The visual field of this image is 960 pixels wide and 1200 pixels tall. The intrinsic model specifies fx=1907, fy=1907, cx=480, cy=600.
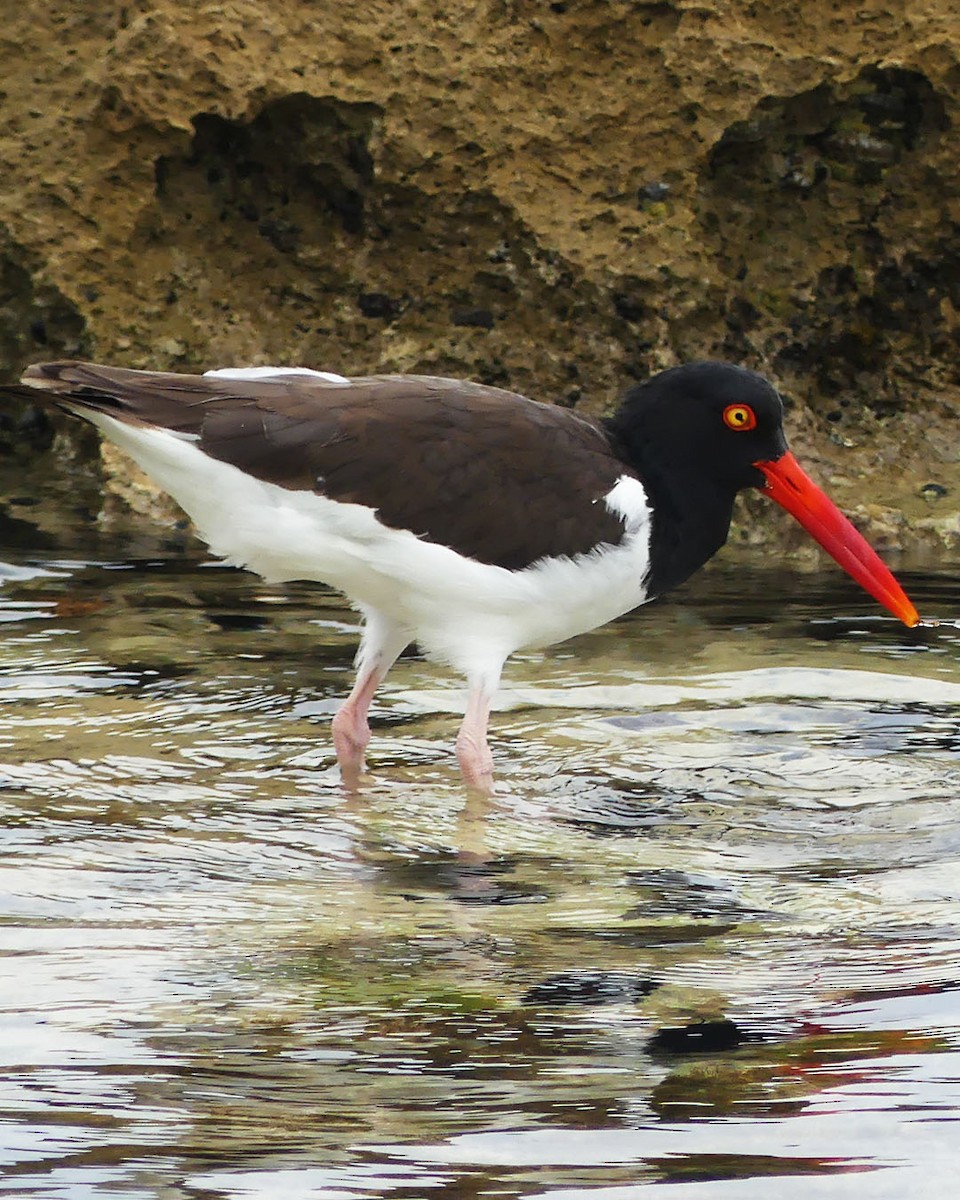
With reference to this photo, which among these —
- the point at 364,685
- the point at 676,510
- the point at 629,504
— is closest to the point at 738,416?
the point at 676,510

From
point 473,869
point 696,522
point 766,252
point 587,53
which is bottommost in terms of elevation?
point 473,869

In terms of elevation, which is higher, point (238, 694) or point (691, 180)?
point (691, 180)

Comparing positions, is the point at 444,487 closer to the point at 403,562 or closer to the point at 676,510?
the point at 403,562

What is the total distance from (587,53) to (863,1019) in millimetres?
5068

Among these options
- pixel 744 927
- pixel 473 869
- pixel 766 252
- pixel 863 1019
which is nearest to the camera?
pixel 863 1019

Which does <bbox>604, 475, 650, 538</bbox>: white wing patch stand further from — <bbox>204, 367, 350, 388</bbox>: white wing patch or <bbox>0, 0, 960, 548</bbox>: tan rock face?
<bbox>0, 0, 960, 548</bbox>: tan rock face

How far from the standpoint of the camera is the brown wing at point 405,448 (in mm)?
4824

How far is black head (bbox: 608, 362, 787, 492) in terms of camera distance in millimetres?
5223

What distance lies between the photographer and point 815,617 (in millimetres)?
6449

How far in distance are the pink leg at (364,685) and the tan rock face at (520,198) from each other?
99.6 inches

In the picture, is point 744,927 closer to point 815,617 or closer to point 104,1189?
point 104,1189

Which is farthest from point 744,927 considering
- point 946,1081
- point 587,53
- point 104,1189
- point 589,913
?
point 587,53

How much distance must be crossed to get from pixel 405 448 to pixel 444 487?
0.14m

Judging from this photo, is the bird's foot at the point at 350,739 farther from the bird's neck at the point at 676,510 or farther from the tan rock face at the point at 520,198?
the tan rock face at the point at 520,198
